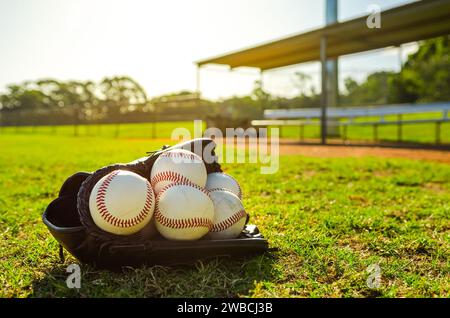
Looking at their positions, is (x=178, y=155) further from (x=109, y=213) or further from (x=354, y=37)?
(x=354, y=37)

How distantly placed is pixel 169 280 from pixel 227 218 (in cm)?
55

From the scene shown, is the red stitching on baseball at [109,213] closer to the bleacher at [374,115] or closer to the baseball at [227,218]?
the baseball at [227,218]

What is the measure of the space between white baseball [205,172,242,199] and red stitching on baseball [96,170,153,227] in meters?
0.55

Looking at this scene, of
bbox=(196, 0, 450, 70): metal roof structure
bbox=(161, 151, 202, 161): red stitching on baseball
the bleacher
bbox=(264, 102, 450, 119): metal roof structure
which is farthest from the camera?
bbox=(264, 102, 450, 119): metal roof structure

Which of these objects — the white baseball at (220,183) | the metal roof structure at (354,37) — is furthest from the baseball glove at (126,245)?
the metal roof structure at (354,37)

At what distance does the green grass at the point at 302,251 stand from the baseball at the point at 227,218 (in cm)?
21

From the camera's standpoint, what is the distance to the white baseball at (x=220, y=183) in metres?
2.78

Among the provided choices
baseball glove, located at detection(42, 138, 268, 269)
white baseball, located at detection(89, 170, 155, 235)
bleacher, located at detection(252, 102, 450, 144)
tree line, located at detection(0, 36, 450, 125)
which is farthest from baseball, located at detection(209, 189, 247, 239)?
tree line, located at detection(0, 36, 450, 125)

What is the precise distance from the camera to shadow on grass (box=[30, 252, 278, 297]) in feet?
6.48

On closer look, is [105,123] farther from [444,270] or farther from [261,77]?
[444,270]

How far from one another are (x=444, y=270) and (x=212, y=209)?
132cm

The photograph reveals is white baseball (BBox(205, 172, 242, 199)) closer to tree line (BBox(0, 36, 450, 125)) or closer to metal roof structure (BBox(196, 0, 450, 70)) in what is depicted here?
metal roof structure (BBox(196, 0, 450, 70))
